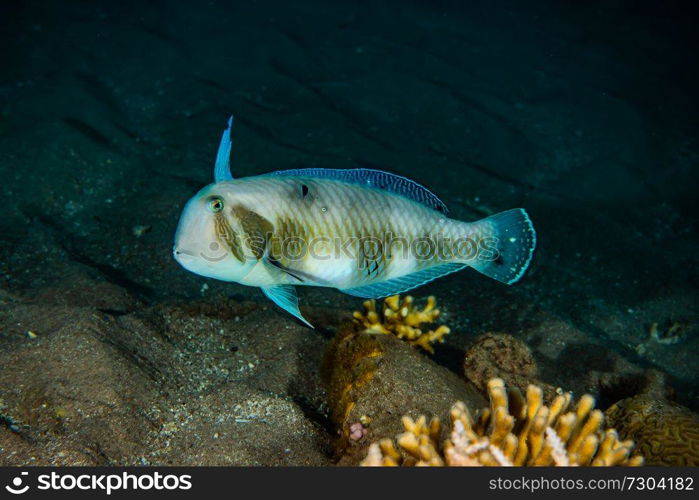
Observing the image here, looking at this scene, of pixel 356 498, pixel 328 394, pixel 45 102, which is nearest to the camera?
pixel 356 498

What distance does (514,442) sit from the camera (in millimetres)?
2295

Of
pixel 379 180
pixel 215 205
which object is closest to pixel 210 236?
pixel 215 205

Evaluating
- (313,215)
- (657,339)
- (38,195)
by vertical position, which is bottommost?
(38,195)

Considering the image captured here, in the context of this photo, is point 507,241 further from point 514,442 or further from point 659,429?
point 659,429

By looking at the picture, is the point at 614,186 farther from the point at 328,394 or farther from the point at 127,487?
the point at 127,487

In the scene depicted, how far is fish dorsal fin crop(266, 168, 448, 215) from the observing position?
298cm

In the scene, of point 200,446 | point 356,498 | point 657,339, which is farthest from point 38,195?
point 657,339

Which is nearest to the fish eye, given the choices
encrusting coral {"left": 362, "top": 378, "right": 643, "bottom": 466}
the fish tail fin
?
encrusting coral {"left": 362, "top": 378, "right": 643, "bottom": 466}

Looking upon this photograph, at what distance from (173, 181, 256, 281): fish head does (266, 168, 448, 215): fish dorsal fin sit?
555 mm

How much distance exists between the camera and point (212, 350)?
4188 mm

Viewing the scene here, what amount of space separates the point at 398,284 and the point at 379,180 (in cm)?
77

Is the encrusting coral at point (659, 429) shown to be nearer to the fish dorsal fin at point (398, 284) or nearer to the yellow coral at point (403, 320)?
the yellow coral at point (403, 320)

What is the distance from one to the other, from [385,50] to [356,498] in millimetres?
13395

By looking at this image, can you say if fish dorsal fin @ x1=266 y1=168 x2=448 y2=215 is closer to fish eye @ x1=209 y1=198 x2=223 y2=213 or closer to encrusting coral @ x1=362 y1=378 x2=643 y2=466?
fish eye @ x1=209 y1=198 x2=223 y2=213
